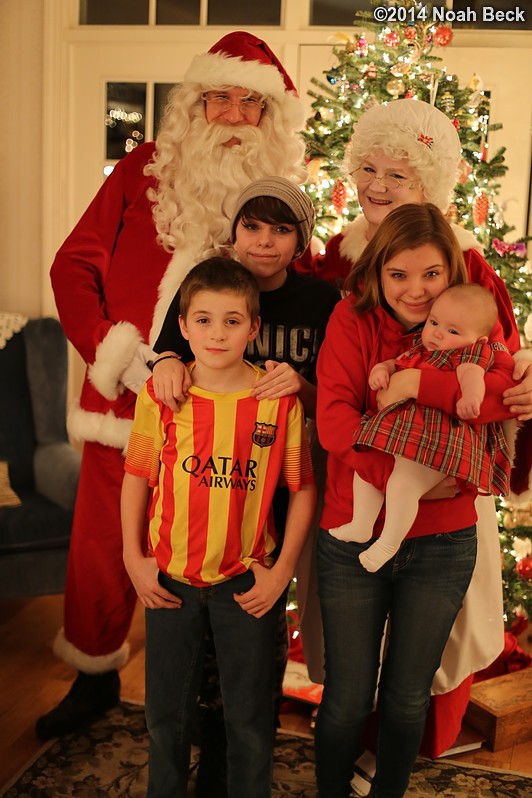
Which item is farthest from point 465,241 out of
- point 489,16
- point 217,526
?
point 489,16

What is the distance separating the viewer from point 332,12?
12.9 feet

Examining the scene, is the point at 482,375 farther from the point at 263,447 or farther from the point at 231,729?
the point at 231,729

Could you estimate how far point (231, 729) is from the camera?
1700 mm

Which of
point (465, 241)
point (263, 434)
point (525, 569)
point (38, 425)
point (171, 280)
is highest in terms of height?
point (465, 241)

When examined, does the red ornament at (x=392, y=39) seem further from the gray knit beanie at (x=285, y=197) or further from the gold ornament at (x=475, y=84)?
the gray knit beanie at (x=285, y=197)

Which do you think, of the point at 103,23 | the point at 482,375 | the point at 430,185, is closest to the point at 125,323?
the point at 430,185

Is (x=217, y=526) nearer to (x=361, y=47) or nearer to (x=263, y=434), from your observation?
(x=263, y=434)

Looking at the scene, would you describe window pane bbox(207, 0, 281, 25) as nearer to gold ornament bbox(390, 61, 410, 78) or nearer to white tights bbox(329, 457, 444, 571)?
gold ornament bbox(390, 61, 410, 78)

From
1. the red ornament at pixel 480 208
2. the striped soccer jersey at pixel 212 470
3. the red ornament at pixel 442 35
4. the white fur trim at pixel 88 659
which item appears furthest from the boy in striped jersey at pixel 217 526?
the red ornament at pixel 442 35

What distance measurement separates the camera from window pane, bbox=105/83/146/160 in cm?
396

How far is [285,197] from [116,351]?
652 mm

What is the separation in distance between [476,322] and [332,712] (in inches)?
35.5

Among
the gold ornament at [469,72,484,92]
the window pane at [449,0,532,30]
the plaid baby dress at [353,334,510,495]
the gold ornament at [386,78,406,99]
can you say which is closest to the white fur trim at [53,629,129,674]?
the plaid baby dress at [353,334,510,495]

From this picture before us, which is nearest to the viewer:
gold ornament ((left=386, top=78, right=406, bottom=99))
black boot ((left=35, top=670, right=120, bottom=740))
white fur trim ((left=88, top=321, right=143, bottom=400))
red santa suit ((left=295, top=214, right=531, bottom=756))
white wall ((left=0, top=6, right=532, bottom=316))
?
red santa suit ((left=295, top=214, right=531, bottom=756))
